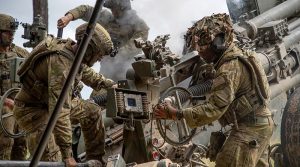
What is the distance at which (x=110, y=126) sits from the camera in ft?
19.9

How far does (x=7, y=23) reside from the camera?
21.7 ft

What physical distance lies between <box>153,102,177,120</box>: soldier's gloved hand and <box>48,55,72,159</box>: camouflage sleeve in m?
0.69

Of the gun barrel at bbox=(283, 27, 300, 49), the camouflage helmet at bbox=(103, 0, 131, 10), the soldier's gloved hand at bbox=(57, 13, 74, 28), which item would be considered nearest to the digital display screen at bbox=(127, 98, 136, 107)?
the soldier's gloved hand at bbox=(57, 13, 74, 28)

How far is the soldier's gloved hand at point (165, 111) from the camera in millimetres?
4297

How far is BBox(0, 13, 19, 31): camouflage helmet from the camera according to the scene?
21.6 feet

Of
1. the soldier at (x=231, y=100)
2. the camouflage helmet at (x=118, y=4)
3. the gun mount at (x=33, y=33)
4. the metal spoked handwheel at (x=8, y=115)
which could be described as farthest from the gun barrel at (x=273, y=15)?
the metal spoked handwheel at (x=8, y=115)

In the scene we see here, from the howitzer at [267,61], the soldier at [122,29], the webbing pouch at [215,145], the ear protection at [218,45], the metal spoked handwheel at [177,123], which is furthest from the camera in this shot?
the soldier at [122,29]

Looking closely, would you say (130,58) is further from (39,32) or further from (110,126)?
(110,126)

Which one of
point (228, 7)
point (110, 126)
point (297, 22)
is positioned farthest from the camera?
point (228, 7)

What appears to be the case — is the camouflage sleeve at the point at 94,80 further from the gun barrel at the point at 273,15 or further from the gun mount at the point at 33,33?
the gun barrel at the point at 273,15

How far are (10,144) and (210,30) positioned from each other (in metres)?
2.89

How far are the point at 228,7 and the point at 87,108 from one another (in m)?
8.16

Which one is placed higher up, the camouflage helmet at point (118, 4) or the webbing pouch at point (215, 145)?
the camouflage helmet at point (118, 4)

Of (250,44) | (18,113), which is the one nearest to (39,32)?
(18,113)
